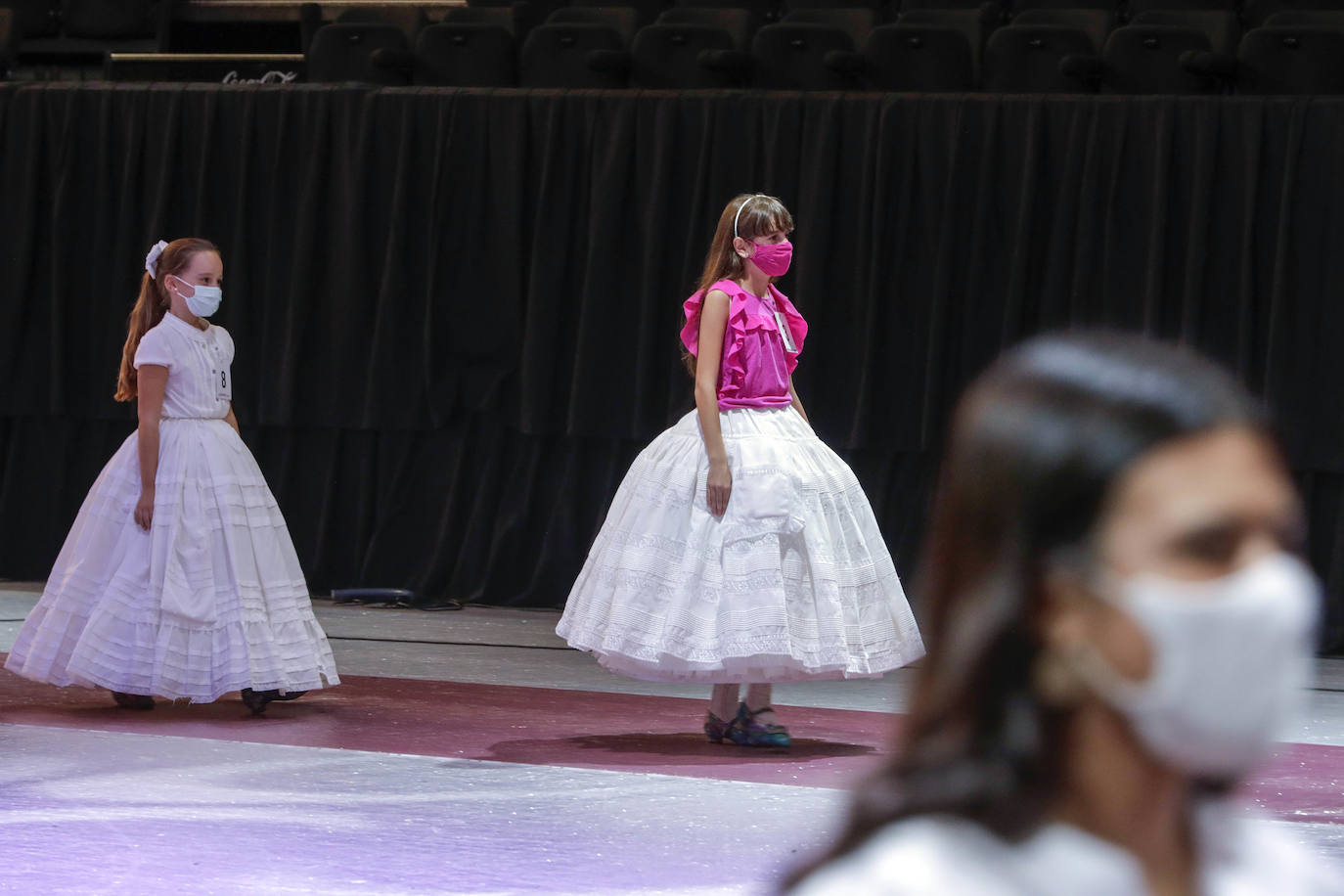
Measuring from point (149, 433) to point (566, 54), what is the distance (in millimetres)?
3923

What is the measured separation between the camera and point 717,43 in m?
8.62

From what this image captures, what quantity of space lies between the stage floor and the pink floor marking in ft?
0.05

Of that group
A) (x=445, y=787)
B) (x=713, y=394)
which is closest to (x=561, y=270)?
(x=713, y=394)

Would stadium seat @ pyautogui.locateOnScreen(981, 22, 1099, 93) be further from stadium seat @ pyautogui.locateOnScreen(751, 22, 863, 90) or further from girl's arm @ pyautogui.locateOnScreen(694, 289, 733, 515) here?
girl's arm @ pyautogui.locateOnScreen(694, 289, 733, 515)

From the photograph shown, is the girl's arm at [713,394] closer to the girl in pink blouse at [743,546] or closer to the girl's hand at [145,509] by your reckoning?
the girl in pink blouse at [743,546]

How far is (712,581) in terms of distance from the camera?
499 centimetres

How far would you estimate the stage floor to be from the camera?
11.8ft

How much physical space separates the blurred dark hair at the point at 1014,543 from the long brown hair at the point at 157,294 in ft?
16.7

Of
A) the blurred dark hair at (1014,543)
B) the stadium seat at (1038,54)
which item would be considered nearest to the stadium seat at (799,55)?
the stadium seat at (1038,54)

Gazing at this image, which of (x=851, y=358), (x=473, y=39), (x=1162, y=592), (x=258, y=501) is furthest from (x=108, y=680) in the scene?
(x=1162, y=592)

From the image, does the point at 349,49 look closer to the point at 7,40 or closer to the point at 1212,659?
the point at 7,40

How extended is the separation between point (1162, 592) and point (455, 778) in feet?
13.2

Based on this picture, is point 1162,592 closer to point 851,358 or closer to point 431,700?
point 431,700

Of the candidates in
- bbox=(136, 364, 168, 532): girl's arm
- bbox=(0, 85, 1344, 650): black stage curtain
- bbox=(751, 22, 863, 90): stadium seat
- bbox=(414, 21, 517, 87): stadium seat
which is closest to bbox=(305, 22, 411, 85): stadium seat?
bbox=(414, 21, 517, 87): stadium seat
